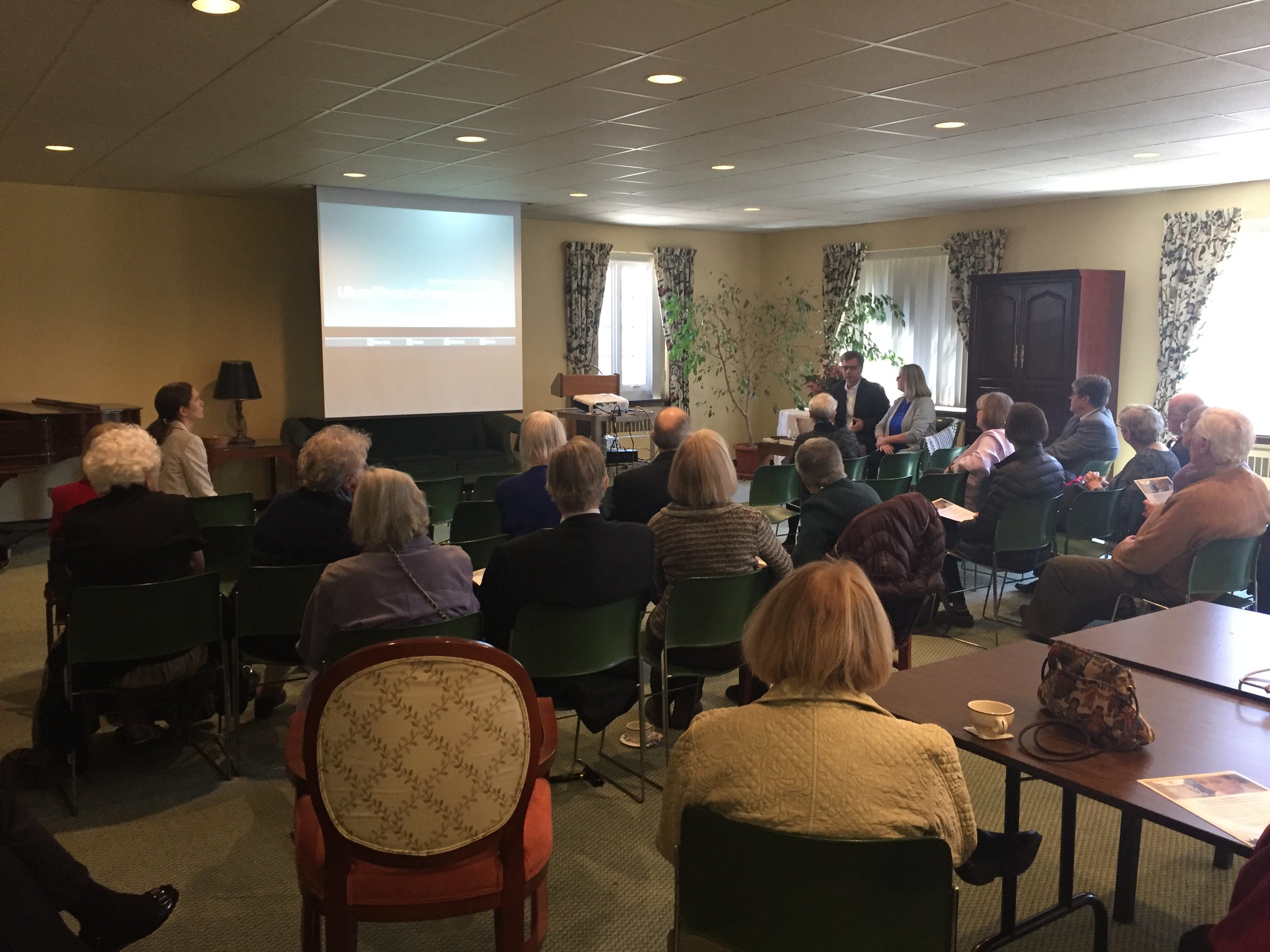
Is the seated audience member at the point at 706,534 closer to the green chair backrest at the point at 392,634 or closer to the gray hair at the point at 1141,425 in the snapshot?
the green chair backrest at the point at 392,634

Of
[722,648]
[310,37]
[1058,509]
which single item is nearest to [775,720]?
[722,648]

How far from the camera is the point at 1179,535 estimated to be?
405 centimetres

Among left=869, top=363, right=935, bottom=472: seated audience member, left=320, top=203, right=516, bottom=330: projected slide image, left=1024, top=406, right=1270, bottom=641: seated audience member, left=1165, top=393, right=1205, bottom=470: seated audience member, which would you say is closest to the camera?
left=1024, top=406, right=1270, bottom=641: seated audience member

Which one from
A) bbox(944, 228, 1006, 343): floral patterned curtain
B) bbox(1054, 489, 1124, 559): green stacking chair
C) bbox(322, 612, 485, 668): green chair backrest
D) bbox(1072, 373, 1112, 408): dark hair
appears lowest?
bbox(1054, 489, 1124, 559): green stacking chair

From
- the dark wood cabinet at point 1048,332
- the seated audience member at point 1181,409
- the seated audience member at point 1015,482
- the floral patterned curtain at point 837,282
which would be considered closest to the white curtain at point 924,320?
the floral patterned curtain at point 837,282

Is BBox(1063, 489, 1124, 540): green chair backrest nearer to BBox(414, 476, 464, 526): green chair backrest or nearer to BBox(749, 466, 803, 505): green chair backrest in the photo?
BBox(749, 466, 803, 505): green chair backrest

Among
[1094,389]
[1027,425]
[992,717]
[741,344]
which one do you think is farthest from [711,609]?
[741,344]

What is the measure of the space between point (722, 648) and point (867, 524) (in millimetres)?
818

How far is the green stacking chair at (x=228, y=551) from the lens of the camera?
14.0ft

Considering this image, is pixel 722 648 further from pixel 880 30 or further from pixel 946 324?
pixel 946 324

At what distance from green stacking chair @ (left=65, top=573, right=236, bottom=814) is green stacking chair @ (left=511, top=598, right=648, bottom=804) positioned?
1137mm

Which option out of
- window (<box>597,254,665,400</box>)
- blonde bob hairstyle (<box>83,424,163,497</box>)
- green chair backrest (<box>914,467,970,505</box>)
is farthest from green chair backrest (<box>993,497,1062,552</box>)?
window (<box>597,254,665,400</box>)

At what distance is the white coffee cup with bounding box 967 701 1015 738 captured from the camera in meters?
2.05

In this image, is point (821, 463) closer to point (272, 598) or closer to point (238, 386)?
point (272, 598)
